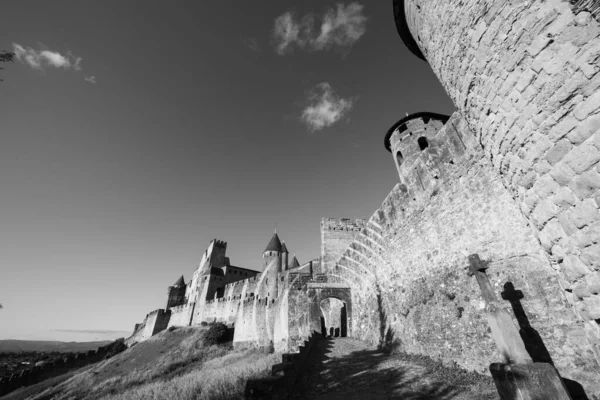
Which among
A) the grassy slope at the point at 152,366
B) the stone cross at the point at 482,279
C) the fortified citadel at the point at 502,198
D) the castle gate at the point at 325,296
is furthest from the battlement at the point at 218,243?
the stone cross at the point at 482,279

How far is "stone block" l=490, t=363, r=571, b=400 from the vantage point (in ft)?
9.63

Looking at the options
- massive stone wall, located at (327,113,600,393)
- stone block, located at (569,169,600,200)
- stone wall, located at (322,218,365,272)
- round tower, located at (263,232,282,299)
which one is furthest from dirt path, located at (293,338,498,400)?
round tower, located at (263,232,282,299)

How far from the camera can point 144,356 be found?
2872cm

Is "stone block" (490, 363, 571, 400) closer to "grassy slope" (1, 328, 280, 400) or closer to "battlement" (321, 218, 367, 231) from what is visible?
"grassy slope" (1, 328, 280, 400)

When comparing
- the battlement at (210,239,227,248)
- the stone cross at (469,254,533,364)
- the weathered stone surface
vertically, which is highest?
the battlement at (210,239,227,248)

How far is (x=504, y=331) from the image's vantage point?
3742 millimetres

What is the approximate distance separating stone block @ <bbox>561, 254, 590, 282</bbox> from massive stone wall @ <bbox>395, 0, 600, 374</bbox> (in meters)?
0.01

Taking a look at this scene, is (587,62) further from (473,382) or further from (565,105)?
(473,382)

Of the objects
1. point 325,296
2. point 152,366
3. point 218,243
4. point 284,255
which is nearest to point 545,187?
point 325,296

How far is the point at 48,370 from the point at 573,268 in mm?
57990

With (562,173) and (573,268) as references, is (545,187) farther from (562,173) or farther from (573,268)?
(573,268)

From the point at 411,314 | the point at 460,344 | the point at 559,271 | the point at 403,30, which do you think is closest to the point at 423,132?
the point at 403,30

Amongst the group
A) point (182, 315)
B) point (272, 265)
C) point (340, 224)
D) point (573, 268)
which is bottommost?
point (573, 268)

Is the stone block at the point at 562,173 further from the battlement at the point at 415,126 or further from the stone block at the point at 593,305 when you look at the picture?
the battlement at the point at 415,126
